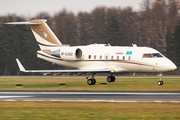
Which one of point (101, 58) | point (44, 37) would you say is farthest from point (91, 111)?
point (44, 37)

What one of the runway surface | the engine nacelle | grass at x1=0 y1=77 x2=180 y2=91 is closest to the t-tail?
the engine nacelle

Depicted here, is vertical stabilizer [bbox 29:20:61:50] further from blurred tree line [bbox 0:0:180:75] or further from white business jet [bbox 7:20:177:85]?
blurred tree line [bbox 0:0:180:75]

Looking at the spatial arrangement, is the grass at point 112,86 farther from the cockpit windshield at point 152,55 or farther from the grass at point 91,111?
the grass at point 91,111

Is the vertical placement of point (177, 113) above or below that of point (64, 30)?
below

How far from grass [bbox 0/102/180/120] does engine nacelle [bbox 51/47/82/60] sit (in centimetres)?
1713

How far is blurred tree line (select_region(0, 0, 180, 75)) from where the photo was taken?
59.2m

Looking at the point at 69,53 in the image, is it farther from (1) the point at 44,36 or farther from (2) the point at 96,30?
(2) the point at 96,30

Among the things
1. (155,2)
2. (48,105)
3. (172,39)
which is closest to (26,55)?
(172,39)

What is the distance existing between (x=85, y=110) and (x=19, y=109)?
3053 mm

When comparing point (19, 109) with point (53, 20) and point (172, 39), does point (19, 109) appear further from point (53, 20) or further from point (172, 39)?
point (53, 20)

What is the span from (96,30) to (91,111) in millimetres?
54877

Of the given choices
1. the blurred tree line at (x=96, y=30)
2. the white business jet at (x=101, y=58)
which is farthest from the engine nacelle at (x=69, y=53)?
the blurred tree line at (x=96, y=30)

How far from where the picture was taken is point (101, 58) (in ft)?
107

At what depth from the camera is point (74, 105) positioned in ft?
51.6
